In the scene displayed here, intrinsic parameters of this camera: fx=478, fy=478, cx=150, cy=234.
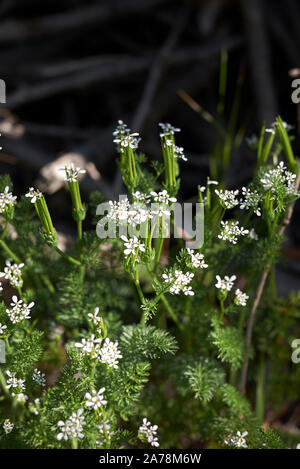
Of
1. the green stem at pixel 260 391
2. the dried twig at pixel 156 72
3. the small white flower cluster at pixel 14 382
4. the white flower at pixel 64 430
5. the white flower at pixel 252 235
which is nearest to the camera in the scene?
the white flower at pixel 64 430

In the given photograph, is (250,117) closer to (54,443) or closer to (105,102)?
(105,102)

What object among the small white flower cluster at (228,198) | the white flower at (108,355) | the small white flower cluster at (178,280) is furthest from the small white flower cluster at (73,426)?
the small white flower cluster at (228,198)

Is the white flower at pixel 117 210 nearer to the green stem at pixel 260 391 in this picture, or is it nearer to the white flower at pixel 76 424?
the white flower at pixel 76 424

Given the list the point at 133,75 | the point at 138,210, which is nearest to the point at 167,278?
the point at 138,210

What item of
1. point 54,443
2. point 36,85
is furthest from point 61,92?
point 54,443

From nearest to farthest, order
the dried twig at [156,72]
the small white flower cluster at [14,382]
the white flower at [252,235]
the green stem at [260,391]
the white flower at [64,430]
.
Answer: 1. the white flower at [64,430]
2. the small white flower cluster at [14,382]
3. the white flower at [252,235]
4. the green stem at [260,391]
5. the dried twig at [156,72]

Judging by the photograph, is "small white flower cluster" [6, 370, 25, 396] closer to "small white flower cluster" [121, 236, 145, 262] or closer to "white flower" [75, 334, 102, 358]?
"white flower" [75, 334, 102, 358]

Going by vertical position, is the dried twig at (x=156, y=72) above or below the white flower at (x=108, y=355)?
above
